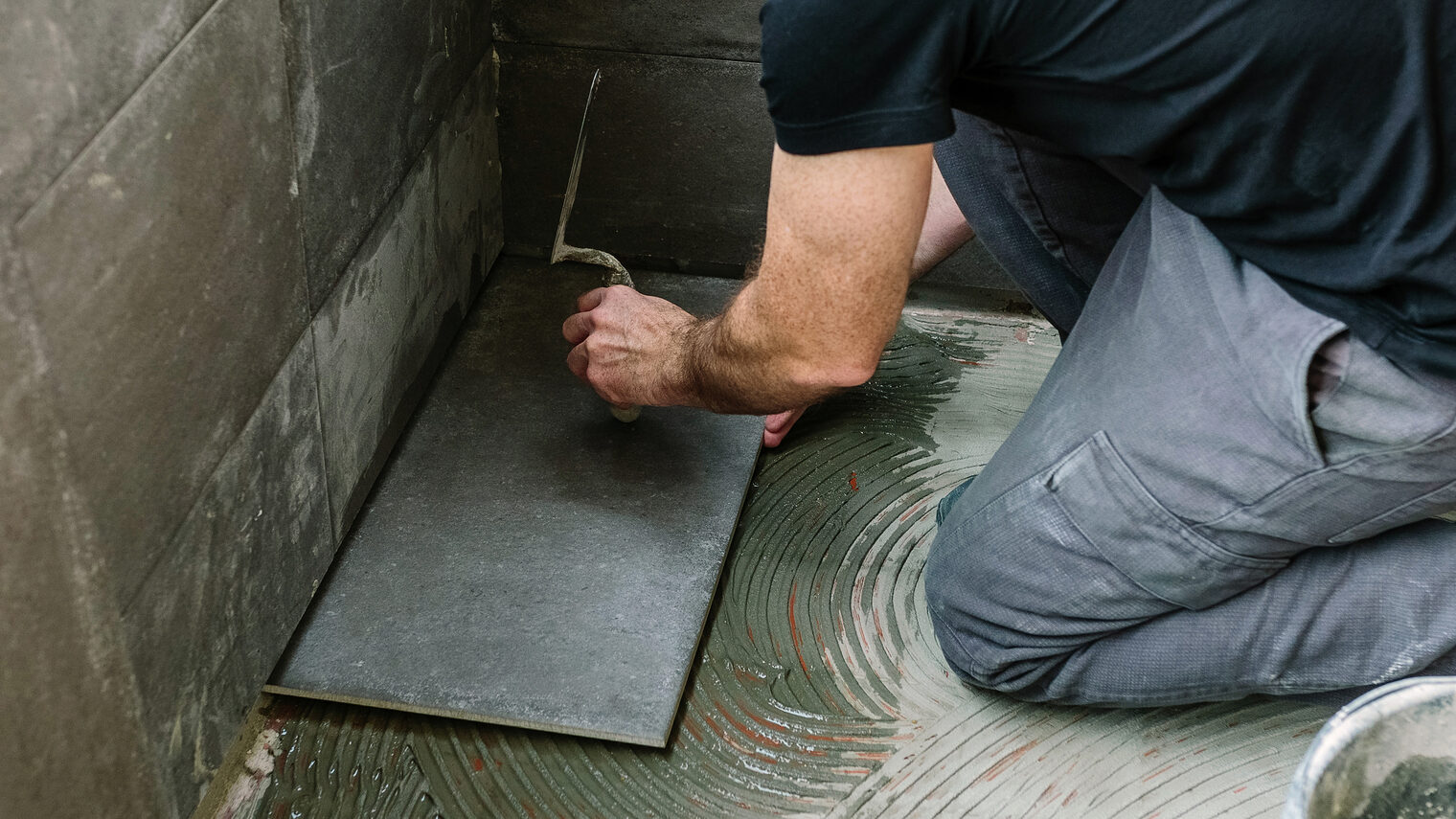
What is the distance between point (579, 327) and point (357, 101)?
18.4 inches

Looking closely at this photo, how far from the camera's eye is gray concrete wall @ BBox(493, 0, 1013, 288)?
86.2 inches

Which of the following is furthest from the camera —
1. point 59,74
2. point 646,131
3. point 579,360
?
point 646,131

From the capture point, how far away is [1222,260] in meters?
1.38

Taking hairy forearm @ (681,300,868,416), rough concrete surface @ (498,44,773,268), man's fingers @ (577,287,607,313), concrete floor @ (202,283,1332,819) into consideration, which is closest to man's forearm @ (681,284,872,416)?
hairy forearm @ (681,300,868,416)

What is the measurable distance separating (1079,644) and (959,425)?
0.63 m

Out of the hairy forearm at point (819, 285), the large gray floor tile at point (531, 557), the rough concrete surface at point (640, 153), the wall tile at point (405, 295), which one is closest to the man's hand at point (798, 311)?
the hairy forearm at point (819, 285)

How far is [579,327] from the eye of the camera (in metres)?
1.88

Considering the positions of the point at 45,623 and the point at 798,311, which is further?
the point at 798,311

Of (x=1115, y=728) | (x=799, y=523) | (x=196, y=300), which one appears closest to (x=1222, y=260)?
(x=1115, y=728)

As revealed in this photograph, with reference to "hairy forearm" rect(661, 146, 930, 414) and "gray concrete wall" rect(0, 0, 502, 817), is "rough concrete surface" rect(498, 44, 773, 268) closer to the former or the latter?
"gray concrete wall" rect(0, 0, 502, 817)

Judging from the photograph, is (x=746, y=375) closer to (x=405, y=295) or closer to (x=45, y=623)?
(x=405, y=295)

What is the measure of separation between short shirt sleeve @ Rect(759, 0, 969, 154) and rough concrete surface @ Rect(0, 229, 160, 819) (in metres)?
0.70

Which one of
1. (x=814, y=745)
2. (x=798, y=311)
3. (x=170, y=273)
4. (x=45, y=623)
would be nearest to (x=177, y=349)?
(x=170, y=273)

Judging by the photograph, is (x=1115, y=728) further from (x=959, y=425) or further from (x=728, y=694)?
(x=959, y=425)
